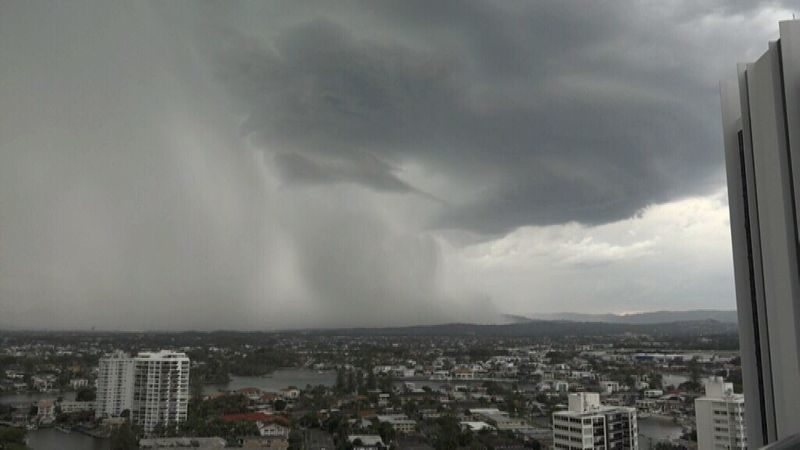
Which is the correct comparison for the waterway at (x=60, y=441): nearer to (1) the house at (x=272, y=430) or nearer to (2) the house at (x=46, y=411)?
(2) the house at (x=46, y=411)

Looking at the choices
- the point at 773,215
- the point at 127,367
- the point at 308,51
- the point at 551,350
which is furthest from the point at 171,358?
the point at 773,215

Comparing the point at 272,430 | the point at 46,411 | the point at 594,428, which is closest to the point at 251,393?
the point at 272,430

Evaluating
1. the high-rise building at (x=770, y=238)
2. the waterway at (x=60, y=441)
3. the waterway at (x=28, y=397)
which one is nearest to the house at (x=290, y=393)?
the waterway at (x=60, y=441)

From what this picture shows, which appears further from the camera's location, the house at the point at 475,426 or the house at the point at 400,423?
the house at the point at 400,423

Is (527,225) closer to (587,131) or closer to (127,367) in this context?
(587,131)

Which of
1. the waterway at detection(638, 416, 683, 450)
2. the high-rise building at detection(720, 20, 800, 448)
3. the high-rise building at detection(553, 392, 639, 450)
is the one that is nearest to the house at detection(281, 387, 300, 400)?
the high-rise building at detection(553, 392, 639, 450)

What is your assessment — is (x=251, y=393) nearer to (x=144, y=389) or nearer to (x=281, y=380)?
(x=281, y=380)

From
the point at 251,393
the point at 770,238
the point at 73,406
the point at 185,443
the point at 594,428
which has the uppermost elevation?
the point at 770,238

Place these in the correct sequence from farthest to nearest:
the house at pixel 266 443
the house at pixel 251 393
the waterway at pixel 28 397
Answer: the house at pixel 251 393, the waterway at pixel 28 397, the house at pixel 266 443
